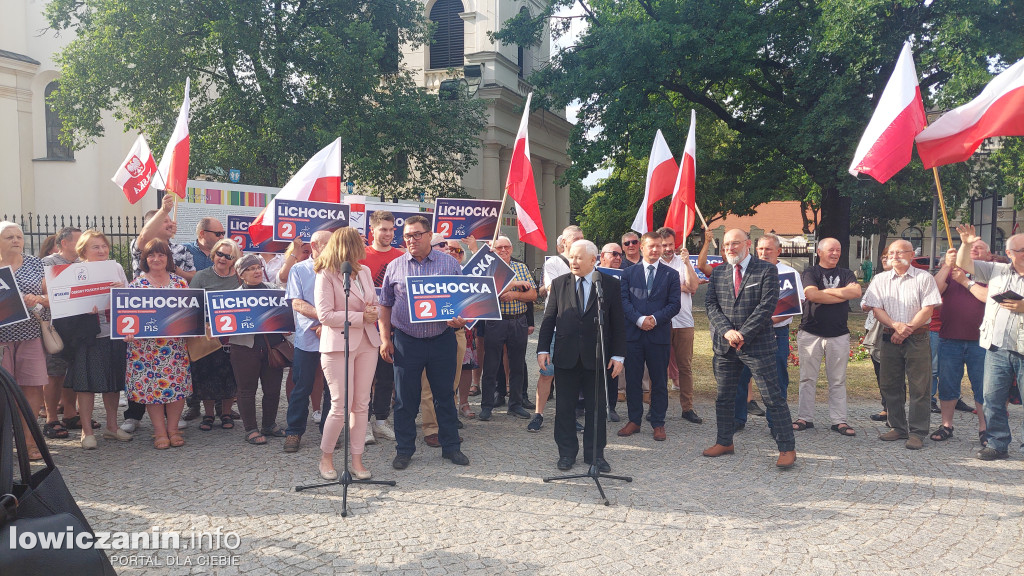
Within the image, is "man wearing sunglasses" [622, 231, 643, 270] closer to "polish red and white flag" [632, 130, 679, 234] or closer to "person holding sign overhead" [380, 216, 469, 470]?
"polish red and white flag" [632, 130, 679, 234]

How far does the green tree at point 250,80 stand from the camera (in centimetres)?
1811

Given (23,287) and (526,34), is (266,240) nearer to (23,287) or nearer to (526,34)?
(23,287)

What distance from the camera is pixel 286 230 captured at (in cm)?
838

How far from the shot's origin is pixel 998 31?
1625 centimetres

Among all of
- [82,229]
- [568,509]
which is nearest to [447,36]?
[82,229]

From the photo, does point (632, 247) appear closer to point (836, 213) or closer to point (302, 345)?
point (302, 345)

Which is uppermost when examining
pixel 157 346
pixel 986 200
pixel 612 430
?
pixel 986 200

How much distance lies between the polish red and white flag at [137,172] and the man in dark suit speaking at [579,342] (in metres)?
6.52

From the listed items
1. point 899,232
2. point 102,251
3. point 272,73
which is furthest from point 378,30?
point 899,232

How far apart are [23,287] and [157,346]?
1290mm

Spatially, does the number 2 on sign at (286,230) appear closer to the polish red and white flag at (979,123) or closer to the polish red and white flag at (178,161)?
the polish red and white flag at (178,161)

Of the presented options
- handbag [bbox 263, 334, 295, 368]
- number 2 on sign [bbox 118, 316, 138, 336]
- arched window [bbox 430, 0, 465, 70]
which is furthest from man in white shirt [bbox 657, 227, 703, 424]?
arched window [bbox 430, 0, 465, 70]

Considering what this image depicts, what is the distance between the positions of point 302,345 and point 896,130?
6471mm

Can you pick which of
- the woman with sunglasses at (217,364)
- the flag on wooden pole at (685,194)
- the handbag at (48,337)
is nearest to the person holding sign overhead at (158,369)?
the woman with sunglasses at (217,364)
